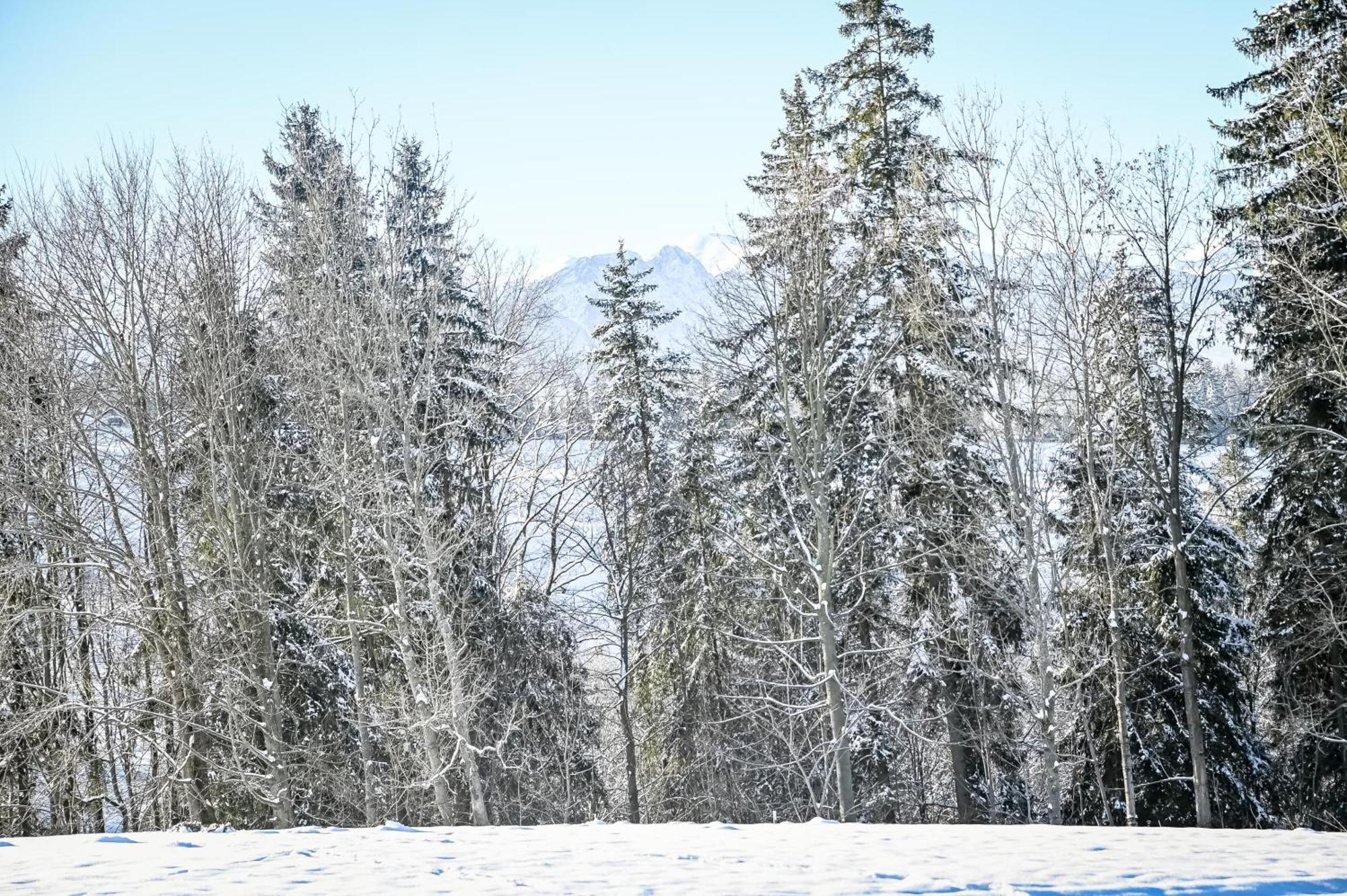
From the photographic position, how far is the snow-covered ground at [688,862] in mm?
5672

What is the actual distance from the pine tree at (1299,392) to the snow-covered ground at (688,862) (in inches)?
302

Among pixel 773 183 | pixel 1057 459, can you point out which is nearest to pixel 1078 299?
pixel 1057 459

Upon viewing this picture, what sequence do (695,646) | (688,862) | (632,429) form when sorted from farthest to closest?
1. (695,646)
2. (632,429)
3. (688,862)

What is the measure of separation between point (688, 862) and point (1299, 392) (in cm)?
1384

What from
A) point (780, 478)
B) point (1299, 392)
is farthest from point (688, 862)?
point (1299, 392)

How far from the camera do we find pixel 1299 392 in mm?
14680

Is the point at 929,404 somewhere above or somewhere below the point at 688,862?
above

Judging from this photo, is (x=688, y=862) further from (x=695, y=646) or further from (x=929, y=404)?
(x=695, y=646)

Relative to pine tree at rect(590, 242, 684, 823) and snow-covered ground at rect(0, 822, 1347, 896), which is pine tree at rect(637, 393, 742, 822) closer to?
pine tree at rect(590, 242, 684, 823)

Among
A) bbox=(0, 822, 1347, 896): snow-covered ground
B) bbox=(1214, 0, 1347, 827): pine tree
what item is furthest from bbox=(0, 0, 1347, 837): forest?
bbox=(0, 822, 1347, 896): snow-covered ground

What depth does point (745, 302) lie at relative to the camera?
13.3 metres

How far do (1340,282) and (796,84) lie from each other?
39.1ft

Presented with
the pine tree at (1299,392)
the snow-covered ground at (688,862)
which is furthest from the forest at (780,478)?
the snow-covered ground at (688,862)

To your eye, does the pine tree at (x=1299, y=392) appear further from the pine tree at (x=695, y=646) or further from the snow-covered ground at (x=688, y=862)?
the pine tree at (x=695, y=646)
